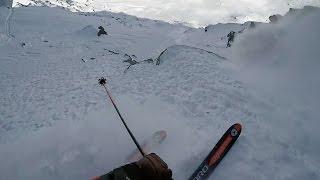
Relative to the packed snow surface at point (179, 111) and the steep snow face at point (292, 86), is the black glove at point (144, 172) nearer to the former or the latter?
the packed snow surface at point (179, 111)

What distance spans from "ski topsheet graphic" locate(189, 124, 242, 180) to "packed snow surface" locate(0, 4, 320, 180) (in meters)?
0.27

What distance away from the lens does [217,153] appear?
36.7ft

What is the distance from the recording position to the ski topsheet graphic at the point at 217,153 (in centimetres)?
1058

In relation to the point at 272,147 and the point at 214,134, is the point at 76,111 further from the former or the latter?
the point at 272,147

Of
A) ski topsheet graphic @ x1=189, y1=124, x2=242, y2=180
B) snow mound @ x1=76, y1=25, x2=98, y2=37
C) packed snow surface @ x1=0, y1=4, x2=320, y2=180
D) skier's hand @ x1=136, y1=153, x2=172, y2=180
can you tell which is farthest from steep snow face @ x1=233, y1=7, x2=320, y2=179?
snow mound @ x1=76, y1=25, x2=98, y2=37

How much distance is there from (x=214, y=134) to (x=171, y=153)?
177 centimetres

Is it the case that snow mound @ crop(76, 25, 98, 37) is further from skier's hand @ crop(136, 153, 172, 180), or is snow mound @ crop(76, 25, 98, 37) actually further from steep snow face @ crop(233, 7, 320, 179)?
skier's hand @ crop(136, 153, 172, 180)

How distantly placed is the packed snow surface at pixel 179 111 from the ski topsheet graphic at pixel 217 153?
0.27 m

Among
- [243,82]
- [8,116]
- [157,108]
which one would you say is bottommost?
[8,116]

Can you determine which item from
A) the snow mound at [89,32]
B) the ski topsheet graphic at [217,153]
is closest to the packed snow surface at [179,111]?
the ski topsheet graphic at [217,153]

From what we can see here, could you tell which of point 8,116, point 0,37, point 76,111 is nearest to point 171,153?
point 76,111

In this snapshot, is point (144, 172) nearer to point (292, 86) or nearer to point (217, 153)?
point (217, 153)

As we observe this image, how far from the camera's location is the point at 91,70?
23.1 meters

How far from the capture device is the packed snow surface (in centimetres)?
1133
